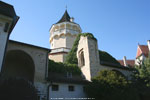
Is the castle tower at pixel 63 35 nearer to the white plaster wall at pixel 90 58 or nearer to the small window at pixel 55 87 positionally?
the white plaster wall at pixel 90 58

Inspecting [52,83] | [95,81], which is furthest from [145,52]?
[52,83]

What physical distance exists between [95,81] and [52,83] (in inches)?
167

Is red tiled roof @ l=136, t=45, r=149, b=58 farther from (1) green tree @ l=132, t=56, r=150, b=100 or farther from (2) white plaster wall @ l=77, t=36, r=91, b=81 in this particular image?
(2) white plaster wall @ l=77, t=36, r=91, b=81

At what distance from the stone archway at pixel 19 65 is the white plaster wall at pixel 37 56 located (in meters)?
0.43

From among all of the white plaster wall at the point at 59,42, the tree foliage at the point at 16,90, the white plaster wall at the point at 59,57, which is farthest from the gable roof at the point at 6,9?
the white plaster wall at the point at 59,42

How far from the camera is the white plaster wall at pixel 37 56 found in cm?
1255

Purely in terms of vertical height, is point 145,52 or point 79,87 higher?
point 145,52

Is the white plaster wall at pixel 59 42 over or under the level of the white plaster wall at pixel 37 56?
over

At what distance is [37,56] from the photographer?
1362 centimetres

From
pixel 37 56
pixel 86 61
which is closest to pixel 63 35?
pixel 86 61

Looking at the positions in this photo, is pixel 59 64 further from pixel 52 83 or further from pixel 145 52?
pixel 145 52

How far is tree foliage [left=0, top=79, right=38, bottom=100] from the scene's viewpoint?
8153 mm

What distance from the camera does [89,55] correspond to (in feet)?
53.3

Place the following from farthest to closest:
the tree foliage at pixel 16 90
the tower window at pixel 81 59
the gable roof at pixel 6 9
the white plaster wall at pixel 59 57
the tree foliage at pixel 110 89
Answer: the white plaster wall at pixel 59 57 → the tower window at pixel 81 59 → the tree foliage at pixel 110 89 → the gable roof at pixel 6 9 → the tree foliage at pixel 16 90
